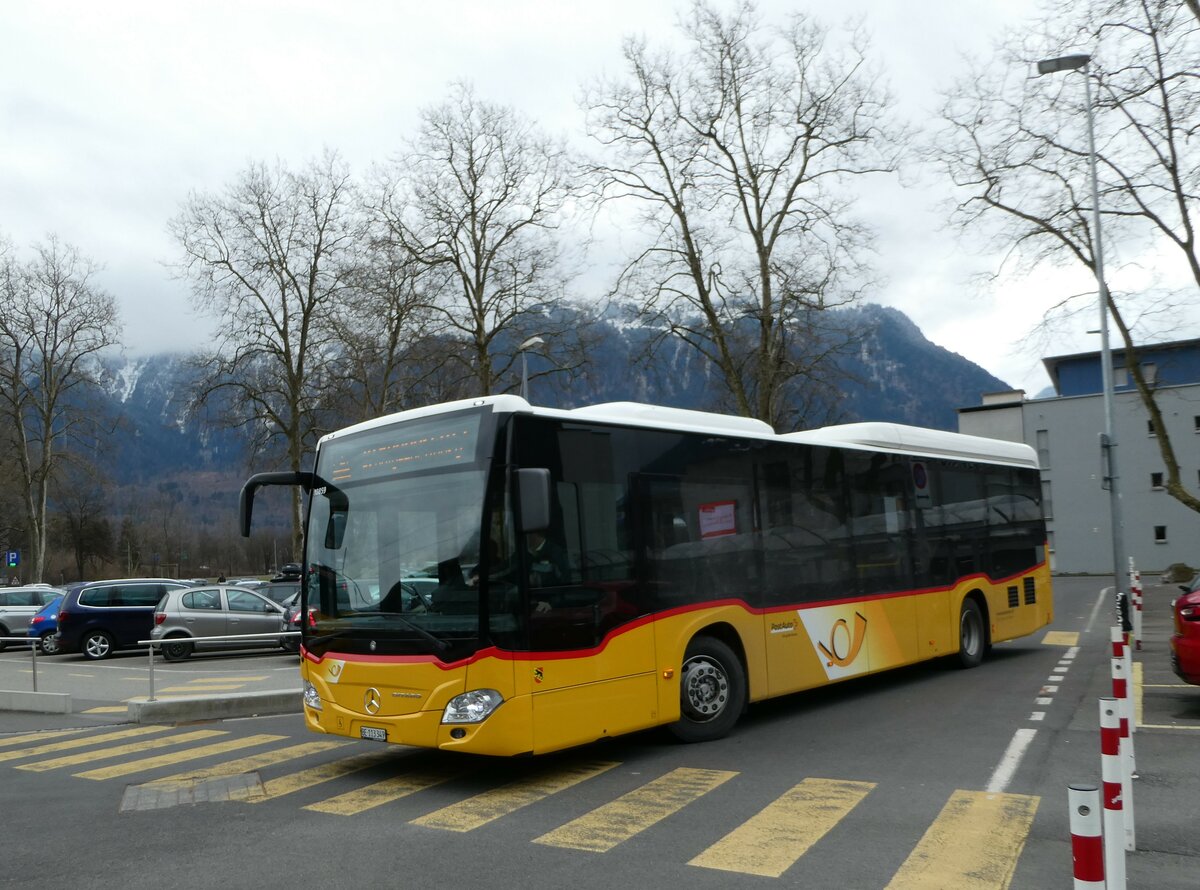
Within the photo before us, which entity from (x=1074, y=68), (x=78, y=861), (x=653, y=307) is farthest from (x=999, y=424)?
(x=78, y=861)

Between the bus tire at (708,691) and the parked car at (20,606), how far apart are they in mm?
25009

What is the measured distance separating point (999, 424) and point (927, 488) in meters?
62.2

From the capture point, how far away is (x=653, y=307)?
1184 inches

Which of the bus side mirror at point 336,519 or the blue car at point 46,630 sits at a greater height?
the bus side mirror at point 336,519

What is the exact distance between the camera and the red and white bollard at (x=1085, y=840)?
12.0 ft

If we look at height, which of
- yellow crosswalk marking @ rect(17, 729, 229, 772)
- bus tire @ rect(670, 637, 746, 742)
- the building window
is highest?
the building window

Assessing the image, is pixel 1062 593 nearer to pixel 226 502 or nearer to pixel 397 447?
pixel 397 447

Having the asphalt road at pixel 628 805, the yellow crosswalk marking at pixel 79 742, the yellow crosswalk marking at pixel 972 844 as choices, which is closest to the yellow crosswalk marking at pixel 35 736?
the asphalt road at pixel 628 805

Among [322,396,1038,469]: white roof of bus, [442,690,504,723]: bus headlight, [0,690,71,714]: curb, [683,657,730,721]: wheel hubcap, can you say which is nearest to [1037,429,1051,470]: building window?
[322,396,1038,469]: white roof of bus

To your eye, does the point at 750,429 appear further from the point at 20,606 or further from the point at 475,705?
the point at 20,606

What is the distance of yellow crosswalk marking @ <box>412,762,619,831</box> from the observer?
709 cm

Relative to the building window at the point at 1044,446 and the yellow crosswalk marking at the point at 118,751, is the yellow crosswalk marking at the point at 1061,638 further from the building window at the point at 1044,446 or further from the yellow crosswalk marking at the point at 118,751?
the building window at the point at 1044,446

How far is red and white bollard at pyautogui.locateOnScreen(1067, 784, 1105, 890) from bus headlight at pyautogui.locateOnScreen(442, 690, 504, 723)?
15.6ft

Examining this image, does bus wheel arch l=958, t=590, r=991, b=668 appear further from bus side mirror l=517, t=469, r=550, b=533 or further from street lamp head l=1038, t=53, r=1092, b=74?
street lamp head l=1038, t=53, r=1092, b=74
